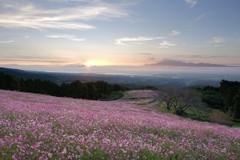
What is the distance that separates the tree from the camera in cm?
4812

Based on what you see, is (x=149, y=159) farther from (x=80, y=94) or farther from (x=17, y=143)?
(x=80, y=94)

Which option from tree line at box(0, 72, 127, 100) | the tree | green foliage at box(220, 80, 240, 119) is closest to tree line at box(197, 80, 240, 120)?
green foliage at box(220, 80, 240, 119)

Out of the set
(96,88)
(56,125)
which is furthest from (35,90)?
(56,125)

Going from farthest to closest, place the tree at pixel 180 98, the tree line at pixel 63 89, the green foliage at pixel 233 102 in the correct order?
the tree line at pixel 63 89 → the green foliage at pixel 233 102 → the tree at pixel 180 98

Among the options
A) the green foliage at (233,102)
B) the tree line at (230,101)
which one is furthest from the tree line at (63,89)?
the green foliage at (233,102)

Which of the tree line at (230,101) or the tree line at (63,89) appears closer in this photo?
the tree line at (230,101)

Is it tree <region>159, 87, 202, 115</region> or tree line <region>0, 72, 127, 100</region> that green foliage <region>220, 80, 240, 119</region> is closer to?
tree <region>159, 87, 202, 115</region>

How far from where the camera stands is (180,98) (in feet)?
164

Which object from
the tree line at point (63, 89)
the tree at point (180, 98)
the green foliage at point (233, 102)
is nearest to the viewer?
the tree at point (180, 98)

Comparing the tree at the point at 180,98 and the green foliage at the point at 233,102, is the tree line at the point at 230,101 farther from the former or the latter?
the tree at the point at 180,98

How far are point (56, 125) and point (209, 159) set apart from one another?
680 centimetres

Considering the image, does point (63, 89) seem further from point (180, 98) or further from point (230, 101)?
point (230, 101)

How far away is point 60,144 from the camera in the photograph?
7.64m

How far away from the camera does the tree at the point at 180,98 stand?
48.1 metres
